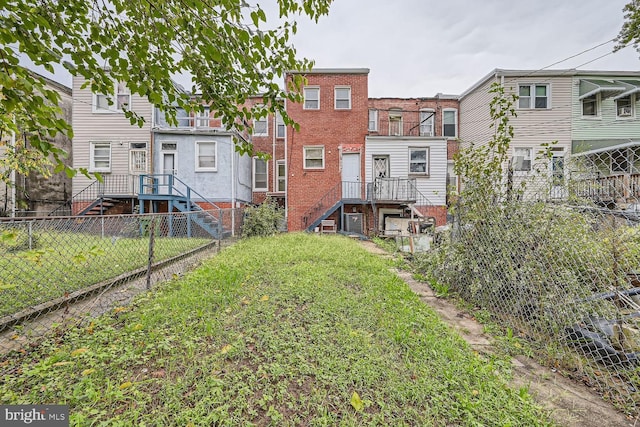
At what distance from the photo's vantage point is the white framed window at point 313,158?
43.1ft

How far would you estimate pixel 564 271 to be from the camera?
9.50ft

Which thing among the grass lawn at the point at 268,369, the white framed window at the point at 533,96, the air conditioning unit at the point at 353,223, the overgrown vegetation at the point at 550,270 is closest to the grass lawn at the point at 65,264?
the grass lawn at the point at 268,369

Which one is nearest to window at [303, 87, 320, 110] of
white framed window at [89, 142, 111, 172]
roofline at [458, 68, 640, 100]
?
roofline at [458, 68, 640, 100]

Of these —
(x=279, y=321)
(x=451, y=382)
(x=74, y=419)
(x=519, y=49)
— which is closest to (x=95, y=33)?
(x=74, y=419)

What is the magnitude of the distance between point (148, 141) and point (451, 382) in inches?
572

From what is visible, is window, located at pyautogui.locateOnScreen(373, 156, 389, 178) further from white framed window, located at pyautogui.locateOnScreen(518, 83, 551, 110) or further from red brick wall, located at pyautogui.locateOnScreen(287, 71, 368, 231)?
white framed window, located at pyautogui.locateOnScreen(518, 83, 551, 110)

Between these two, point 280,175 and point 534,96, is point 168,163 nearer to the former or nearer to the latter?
point 280,175

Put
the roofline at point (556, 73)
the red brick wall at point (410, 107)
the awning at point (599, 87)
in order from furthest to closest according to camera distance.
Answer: the red brick wall at point (410, 107), the roofline at point (556, 73), the awning at point (599, 87)

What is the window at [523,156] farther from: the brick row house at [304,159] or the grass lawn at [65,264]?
the grass lawn at [65,264]

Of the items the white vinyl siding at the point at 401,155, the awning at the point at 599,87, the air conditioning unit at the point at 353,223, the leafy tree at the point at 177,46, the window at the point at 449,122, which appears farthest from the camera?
the window at the point at 449,122

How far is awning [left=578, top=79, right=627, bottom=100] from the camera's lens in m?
13.0

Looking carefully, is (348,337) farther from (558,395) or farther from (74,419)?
(74,419)

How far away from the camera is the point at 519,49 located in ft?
36.3

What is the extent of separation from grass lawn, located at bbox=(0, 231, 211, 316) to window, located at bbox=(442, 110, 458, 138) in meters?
15.3
